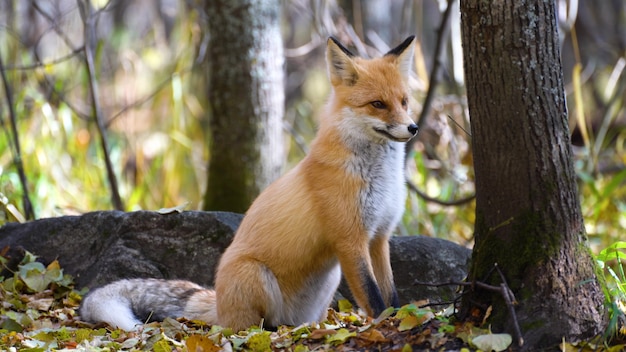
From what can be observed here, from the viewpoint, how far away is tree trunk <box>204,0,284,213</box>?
6.89m

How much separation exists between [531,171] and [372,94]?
1.41m

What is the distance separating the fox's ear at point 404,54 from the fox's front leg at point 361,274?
1.36 metres

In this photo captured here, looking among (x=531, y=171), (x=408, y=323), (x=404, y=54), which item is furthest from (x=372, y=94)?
(x=408, y=323)

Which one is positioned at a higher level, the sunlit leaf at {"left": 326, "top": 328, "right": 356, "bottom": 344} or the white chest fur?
the white chest fur

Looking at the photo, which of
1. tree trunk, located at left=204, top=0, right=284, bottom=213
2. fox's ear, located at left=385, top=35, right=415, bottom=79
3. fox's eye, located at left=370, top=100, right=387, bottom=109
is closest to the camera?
fox's eye, located at left=370, top=100, right=387, bottom=109

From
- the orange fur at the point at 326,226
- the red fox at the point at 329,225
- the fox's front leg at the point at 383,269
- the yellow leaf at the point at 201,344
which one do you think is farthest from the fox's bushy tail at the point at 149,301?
the fox's front leg at the point at 383,269

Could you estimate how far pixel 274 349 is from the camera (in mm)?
3736

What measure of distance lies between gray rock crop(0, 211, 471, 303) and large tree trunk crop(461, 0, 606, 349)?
2.05 meters

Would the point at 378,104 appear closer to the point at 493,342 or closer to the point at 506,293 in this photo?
the point at 506,293

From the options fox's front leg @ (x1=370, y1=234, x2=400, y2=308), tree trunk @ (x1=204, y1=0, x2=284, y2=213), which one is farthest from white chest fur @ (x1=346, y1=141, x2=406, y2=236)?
tree trunk @ (x1=204, y1=0, x2=284, y2=213)

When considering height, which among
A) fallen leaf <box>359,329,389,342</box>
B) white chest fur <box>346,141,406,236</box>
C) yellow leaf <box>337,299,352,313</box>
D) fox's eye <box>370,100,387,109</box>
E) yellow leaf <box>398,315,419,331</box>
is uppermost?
fox's eye <box>370,100,387,109</box>

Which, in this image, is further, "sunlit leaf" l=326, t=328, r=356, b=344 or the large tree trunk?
"sunlit leaf" l=326, t=328, r=356, b=344

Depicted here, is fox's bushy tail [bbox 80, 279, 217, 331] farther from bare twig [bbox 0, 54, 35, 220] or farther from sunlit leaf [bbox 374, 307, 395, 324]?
bare twig [bbox 0, 54, 35, 220]

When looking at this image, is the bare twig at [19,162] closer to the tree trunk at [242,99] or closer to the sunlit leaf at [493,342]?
the tree trunk at [242,99]
